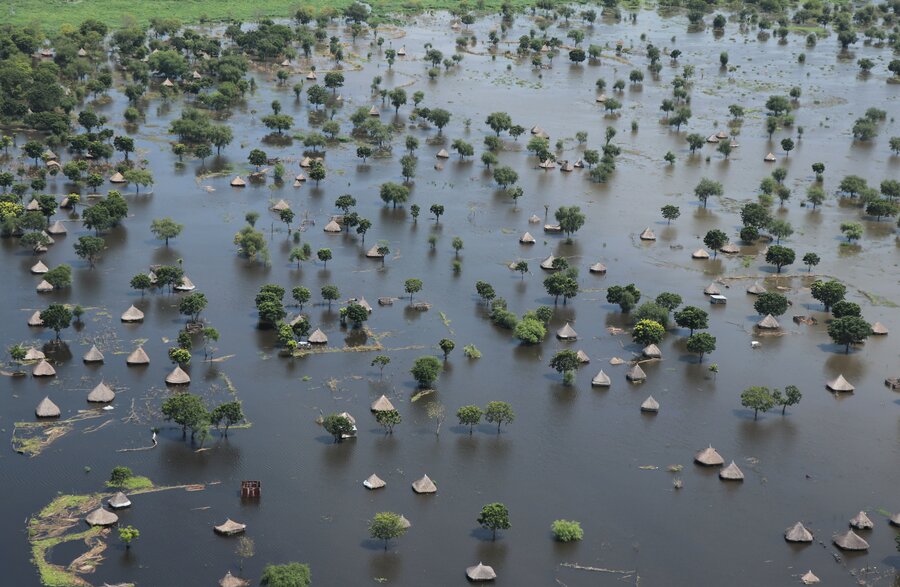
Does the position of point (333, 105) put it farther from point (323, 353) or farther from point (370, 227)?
point (323, 353)

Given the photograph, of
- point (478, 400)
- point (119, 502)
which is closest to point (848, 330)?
point (478, 400)

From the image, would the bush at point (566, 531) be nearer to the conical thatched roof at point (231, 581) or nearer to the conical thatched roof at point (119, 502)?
the conical thatched roof at point (231, 581)

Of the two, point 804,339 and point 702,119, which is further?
point 702,119

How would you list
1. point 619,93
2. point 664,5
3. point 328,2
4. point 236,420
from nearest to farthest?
point 236,420 < point 619,93 < point 328,2 < point 664,5

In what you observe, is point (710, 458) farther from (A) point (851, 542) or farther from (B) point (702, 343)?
(B) point (702, 343)

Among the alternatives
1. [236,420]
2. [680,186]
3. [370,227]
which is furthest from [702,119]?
[236,420]

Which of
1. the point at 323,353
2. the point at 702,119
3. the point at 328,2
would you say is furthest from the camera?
the point at 328,2

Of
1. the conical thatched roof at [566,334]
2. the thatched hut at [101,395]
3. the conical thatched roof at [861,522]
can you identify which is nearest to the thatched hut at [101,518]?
the thatched hut at [101,395]
